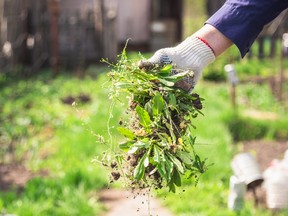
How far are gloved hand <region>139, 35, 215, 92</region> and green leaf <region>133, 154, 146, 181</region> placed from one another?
14.2 inches

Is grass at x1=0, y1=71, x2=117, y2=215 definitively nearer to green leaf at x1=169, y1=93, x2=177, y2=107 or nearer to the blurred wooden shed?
green leaf at x1=169, y1=93, x2=177, y2=107

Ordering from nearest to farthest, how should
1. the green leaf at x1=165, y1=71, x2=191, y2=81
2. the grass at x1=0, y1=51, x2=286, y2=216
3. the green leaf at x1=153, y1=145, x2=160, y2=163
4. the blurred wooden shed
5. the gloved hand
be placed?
the green leaf at x1=153, y1=145, x2=160, y2=163 < the green leaf at x1=165, y1=71, x2=191, y2=81 < the gloved hand < the grass at x1=0, y1=51, x2=286, y2=216 < the blurred wooden shed

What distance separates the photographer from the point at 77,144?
24.6 feet

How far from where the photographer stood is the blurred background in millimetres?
5914

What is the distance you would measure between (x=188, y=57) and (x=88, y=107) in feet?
23.1

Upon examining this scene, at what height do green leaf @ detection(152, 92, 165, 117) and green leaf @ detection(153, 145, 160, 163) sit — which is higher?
green leaf @ detection(152, 92, 165, 117)

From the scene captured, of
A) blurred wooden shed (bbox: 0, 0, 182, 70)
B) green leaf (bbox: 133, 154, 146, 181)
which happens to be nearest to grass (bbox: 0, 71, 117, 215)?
green leaf (bbox: 133, 154, 146, 181)

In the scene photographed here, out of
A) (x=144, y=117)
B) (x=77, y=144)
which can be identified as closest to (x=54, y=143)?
(x=77, y=144)

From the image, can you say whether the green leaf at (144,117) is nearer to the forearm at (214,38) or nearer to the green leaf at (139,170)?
the green leaf at (139,170)

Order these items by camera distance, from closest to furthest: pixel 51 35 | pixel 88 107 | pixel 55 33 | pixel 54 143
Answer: pixel 54 143 → pixel 88 107 → pixel 55 33 → pixel 51 35

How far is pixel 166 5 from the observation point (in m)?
19.9

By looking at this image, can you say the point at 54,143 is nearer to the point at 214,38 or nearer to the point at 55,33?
the point at 214,38

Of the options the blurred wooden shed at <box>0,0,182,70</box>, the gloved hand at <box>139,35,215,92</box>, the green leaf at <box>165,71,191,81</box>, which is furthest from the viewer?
the blurred wooden shed at <box>0,0,182,70</box>

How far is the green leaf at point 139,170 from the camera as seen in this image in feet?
9.25
